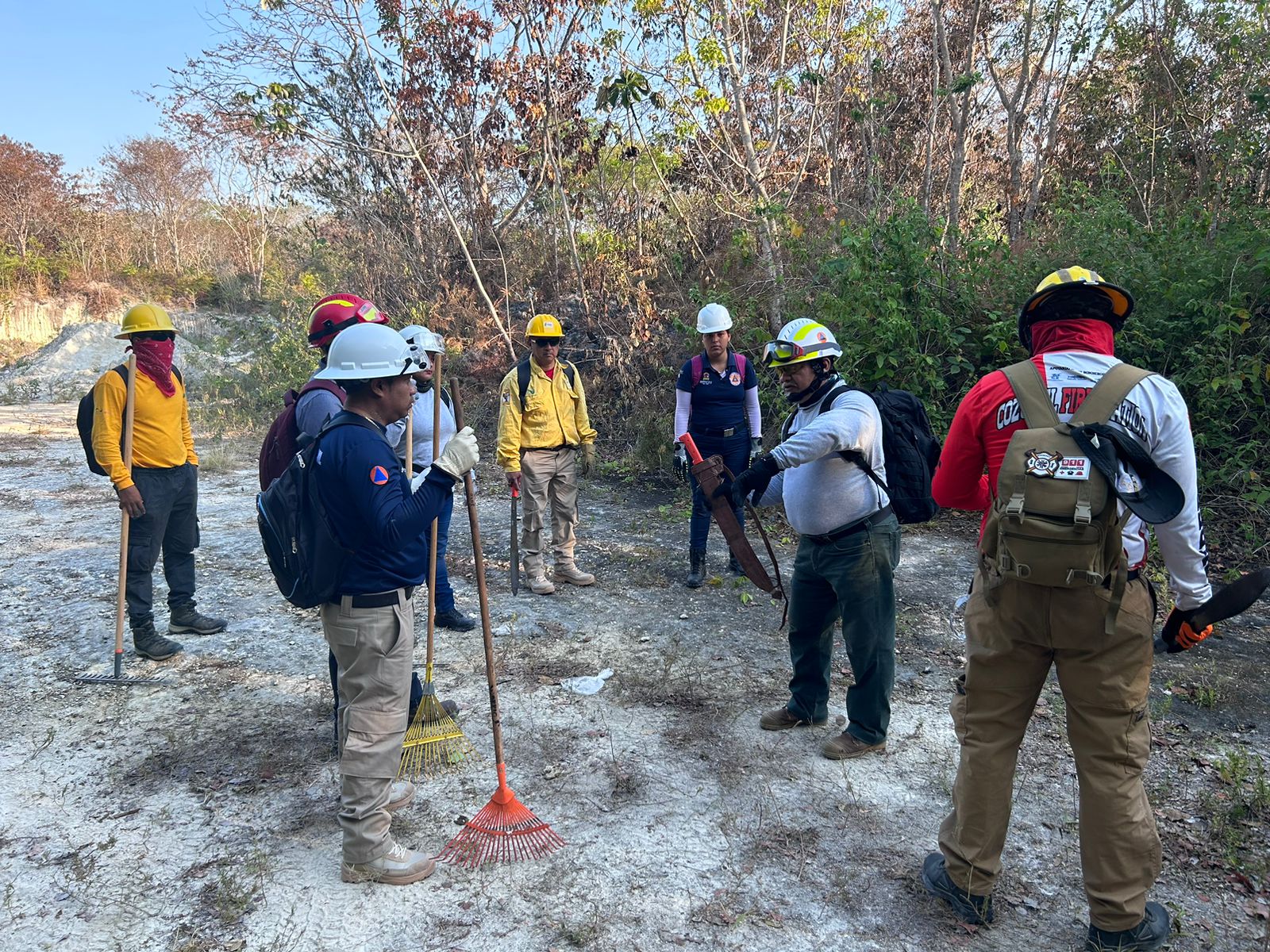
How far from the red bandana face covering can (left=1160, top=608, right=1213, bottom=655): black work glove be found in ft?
17.1

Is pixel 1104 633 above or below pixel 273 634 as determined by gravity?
above

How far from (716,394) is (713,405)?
91 mm

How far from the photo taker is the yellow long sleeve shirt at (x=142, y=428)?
185 inches

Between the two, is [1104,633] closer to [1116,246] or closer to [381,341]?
[381,341]

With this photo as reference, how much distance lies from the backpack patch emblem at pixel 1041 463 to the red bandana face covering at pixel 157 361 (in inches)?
186

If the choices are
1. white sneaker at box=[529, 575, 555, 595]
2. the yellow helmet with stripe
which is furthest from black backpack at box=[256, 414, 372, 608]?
white sneaker at box=[529, 575, 555, 595]

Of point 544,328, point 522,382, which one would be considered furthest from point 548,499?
point 544,328

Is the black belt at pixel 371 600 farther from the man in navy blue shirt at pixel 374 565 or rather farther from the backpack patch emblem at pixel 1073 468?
the backpack patch emblem at pixel 1073 468

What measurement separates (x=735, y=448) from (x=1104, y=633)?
3.94 meters

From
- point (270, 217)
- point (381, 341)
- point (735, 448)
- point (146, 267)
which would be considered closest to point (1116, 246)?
point (735, 448)

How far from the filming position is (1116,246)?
24.1ft

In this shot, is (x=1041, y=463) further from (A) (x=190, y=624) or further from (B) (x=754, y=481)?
(A) (x=190, y=624)

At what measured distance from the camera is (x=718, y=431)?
618cm

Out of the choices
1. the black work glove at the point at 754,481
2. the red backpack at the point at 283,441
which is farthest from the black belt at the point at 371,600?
the black work glove at the point at 754,481
